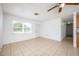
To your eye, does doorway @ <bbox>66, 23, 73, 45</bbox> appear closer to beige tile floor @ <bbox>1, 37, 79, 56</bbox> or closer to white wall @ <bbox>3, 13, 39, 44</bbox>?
beige tile floor @ <bbox>1, 37, 79, 56</bbox>

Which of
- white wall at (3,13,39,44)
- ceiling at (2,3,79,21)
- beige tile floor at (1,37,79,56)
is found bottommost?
beige tile floor at (1,37,79,56)

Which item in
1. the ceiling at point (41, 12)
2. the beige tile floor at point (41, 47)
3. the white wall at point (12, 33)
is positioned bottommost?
the beige tile floor at point (41, 47)

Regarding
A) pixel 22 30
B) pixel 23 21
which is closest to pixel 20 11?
pixel 23 21

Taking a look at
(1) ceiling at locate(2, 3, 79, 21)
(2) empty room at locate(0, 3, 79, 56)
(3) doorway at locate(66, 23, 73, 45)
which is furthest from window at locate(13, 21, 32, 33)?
(3) doorway at locate(66, 23, 73, 45)

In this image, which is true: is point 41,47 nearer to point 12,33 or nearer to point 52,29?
point 52,29

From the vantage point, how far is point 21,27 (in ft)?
3.83

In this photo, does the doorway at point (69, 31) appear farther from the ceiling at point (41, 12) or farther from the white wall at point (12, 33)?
the white wall at point (12, 33)

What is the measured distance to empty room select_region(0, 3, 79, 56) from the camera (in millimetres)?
1137

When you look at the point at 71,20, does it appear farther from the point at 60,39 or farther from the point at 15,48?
the point at 15,48

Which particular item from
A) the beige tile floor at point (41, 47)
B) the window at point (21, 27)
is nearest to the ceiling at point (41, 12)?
the window at point (21, 27)

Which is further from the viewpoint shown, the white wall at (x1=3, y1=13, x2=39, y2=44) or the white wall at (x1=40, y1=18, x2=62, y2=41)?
the white wall at (x1=40, y1=18, x2=62, y2=41)

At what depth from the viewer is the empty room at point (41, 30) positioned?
114cm

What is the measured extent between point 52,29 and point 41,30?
6.5 inches

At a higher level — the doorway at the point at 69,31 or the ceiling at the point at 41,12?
the ceiling at the point at 41,12
